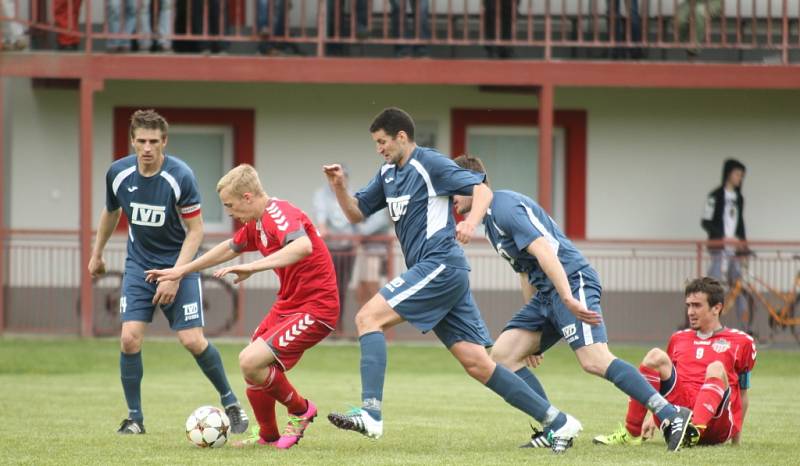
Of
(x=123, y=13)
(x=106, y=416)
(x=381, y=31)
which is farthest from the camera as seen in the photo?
(x=381, y=31)

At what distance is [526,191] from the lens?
21.7 meters

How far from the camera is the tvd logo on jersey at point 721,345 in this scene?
8.96 m

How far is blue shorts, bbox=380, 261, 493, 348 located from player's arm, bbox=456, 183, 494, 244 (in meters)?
0.40

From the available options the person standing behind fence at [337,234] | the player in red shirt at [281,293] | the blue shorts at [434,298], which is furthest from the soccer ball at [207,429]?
the person standing behind fence at [337,234]

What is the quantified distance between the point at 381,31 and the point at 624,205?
4.35 m

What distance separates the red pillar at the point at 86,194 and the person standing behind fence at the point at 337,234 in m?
2.92

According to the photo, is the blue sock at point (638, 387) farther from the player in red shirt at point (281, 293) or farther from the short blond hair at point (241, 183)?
the short blond hair at point (241, 183)

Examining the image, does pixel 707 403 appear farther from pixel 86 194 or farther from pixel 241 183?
pixel 86 194

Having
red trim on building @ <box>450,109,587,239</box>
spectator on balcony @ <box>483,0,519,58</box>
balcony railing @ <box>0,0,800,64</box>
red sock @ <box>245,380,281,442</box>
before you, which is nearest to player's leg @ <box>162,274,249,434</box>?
red sock @ <box>245,380,281,442</box>

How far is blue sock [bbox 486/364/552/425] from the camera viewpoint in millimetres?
8422

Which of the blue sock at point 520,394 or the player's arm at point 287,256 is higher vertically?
the player's arm at point 287,256

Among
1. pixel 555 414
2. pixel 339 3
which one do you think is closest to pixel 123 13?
pixel 339 3

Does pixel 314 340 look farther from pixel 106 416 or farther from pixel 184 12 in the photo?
pixel 184 12

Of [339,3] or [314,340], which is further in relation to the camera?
[339,3]
